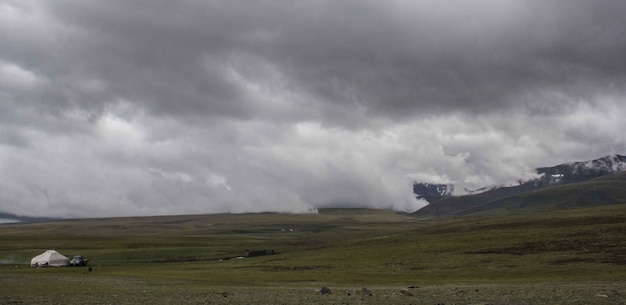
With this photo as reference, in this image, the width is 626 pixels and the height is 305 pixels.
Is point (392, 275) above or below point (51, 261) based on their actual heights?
below

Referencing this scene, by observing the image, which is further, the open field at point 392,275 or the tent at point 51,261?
the tent at point 51,261

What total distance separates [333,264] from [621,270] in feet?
142

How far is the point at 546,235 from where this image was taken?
104 metres

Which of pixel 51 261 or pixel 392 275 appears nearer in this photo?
pixel 392 275

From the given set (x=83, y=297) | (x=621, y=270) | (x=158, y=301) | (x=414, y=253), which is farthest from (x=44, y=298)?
→ (x=414, y=253)

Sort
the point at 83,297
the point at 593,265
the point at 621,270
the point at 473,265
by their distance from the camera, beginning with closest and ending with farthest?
the point at 83,297, the point at 621,270, the point at 593,265, the point at 473,265

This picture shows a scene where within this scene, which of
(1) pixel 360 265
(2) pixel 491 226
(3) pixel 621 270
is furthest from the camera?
(2) pixel 491 226

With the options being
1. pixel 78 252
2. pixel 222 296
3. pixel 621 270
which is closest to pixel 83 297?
pixel 222 296

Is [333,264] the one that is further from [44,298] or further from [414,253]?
[44,298]

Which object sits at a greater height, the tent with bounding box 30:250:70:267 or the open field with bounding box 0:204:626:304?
the tent with bounding box 30:250:70:267

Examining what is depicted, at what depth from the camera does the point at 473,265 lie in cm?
7888

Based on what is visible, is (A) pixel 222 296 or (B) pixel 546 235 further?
(B) pixel 546 235

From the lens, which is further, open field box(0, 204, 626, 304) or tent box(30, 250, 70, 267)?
tent box(30, 250, 70, 267)

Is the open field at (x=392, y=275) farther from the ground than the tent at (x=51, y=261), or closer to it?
closer to it
